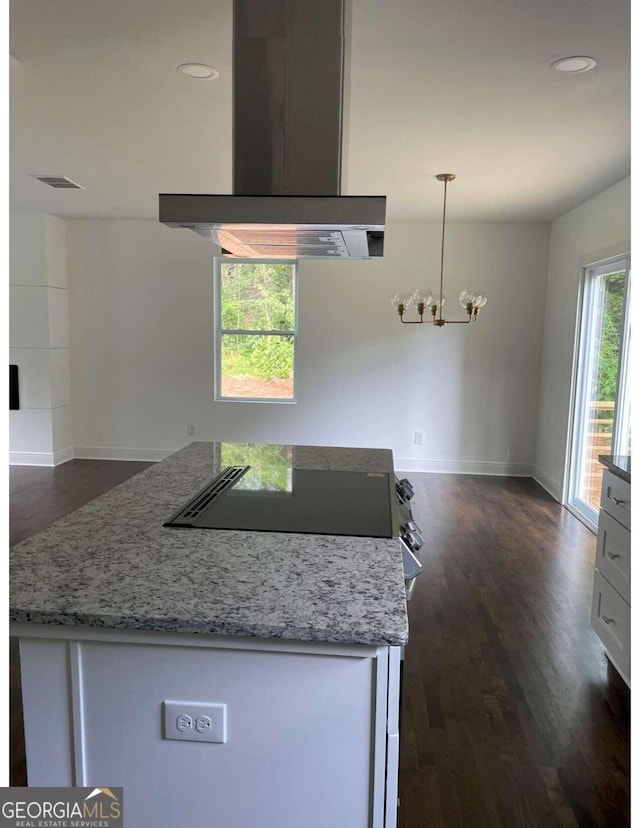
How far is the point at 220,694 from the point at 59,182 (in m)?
4.40

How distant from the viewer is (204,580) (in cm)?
133

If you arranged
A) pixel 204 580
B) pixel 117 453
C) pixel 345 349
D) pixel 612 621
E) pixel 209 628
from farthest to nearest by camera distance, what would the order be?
pixel 117 453 → pixel 345 349 → pixel 612 621 → pixel 204 580 → pixel 209 628

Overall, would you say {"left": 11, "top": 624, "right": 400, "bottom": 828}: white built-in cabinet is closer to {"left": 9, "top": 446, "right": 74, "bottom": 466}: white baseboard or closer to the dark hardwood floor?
the dark hardwood floor

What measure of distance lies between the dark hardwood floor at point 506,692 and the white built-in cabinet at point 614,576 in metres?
0.18

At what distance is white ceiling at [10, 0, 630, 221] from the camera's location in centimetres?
204

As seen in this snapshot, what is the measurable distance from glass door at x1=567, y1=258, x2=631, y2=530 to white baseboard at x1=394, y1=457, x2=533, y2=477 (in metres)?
1.09

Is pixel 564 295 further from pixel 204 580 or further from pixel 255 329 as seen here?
pixel 204 580

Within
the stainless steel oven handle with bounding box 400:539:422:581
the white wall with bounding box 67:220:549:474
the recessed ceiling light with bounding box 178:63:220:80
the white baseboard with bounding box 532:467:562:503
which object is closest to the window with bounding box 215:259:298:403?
the white wall with bounding box 67:220:549:474

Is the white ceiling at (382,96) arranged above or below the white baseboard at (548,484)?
above

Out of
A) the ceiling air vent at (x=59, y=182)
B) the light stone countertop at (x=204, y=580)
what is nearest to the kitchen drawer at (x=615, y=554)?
the light stone countertop at (x=204, y=580)

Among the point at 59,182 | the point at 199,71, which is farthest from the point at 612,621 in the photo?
the point at 59,182

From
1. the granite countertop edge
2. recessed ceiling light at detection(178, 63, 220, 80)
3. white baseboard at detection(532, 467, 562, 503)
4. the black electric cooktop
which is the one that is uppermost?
recessed ceiling light at detection(178, 63, 220, 80)

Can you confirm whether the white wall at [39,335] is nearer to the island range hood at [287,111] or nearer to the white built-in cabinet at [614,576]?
the island range hood at [287,111]

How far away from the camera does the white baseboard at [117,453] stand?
657 centimetres
